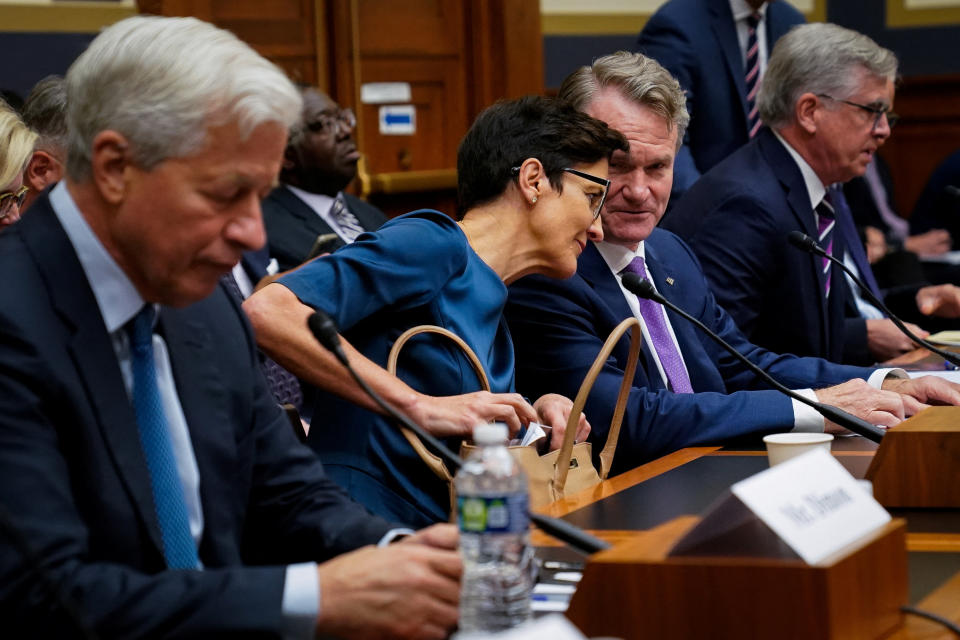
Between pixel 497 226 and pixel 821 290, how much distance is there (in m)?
1.33

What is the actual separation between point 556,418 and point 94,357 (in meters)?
0.94

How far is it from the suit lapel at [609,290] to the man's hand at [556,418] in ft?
1.38

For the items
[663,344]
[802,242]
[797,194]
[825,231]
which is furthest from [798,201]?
[663,344]

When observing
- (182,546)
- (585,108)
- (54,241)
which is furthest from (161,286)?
(585,108)

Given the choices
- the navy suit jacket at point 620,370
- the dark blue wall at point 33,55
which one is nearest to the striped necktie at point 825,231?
the navy suit jacket at point 620,370

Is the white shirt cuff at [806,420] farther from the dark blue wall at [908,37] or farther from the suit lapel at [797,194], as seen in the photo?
the dark blue wall at [908,37]

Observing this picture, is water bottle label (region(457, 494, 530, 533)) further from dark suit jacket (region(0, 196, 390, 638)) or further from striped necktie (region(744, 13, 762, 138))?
striped necktie (region(744, 13, 762, 138))

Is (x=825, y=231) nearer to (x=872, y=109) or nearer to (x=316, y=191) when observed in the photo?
(x=872, y=109)

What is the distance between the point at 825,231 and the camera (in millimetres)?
3516

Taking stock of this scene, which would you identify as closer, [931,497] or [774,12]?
[931,497]

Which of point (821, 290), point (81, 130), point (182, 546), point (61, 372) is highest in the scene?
point (81, 130)

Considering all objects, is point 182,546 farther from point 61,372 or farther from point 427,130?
point 427,130

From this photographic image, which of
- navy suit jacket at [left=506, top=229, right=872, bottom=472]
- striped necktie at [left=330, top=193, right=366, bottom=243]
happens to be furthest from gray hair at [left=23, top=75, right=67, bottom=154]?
striped necktie at [left=330, top=193, right=366, bottom=243]

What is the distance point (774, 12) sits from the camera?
4.38 meters
